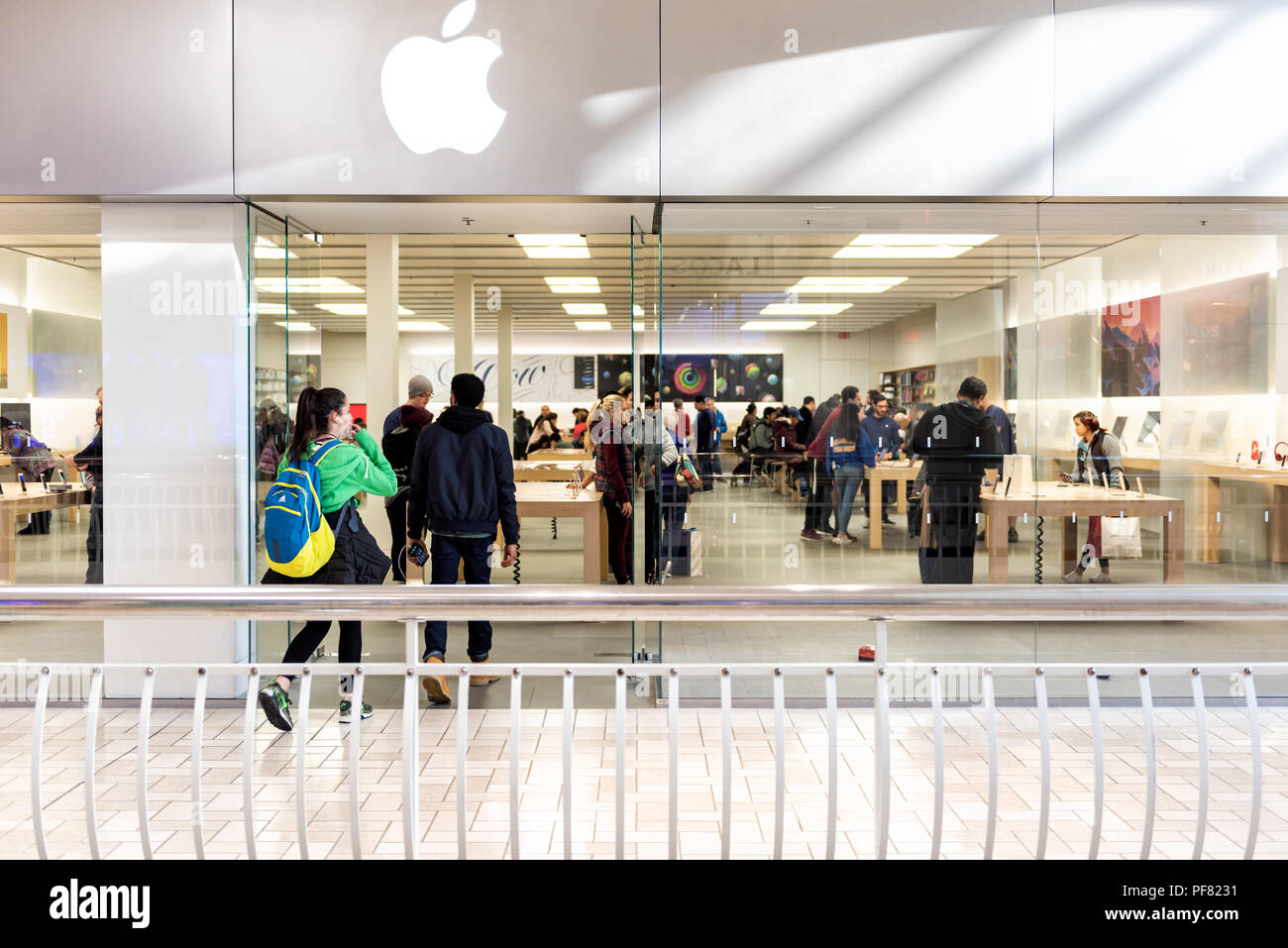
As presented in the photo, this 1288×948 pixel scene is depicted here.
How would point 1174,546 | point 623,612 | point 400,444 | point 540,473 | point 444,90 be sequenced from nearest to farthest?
point 623,612, point 444,90, point 1174,546, point 400,444, point 540,473

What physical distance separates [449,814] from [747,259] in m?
3.45

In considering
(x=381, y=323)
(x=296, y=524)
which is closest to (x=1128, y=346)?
(x=296, y=524)

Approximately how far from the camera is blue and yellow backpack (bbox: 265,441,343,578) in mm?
4617

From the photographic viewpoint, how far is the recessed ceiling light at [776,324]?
223 inches

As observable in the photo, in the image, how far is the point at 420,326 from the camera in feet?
66.6

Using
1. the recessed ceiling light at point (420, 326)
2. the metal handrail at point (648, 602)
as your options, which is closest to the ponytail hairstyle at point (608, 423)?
the metal handrail at point (648, 602)

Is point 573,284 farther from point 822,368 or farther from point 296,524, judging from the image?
point 296,524

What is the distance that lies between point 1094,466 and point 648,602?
4.01 meters

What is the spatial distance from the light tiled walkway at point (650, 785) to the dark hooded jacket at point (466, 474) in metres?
1.06

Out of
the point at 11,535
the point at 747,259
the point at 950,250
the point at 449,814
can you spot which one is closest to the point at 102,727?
the point at 11,535

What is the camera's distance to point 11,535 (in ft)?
18.9

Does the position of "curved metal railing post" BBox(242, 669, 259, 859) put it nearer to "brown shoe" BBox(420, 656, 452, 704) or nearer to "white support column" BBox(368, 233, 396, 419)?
"brown shoe" BBox(420, 656, 452, 704)
